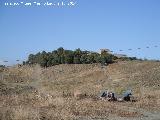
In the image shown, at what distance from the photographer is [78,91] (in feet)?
120

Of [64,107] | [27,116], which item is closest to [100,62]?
[64,107]

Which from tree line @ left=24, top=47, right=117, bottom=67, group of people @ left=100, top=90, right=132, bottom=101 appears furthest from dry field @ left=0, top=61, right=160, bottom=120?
tree line @ left=24, top=47, right=117, bottom=67

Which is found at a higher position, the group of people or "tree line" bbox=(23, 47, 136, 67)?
"tree line" bbox=(23, 47, 136, 67)

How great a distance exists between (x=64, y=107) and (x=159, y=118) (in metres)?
5.60

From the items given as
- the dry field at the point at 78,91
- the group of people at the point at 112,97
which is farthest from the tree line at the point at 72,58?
the group of people at the point at 112,97

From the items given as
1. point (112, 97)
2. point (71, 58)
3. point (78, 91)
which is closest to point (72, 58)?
point (71, 58)

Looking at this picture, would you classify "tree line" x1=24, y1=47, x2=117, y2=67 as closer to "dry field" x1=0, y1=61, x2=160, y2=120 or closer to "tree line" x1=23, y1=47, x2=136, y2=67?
"tree line" x1=23, y1=47, x2=136, y2=67

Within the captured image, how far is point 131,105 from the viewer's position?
1127 inches

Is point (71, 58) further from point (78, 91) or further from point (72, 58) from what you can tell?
point (78, 91)

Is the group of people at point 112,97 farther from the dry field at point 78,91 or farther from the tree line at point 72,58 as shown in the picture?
the tree line at point 72,58

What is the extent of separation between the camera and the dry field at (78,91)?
22.1 metres

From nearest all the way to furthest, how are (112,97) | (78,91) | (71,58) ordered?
(112,97) < (78,91) < (71,58)

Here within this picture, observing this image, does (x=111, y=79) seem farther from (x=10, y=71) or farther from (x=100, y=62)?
(x=10, y=71)

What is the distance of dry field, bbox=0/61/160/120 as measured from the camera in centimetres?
2209
